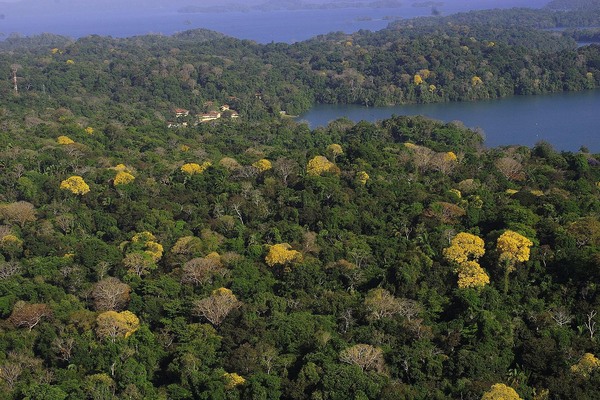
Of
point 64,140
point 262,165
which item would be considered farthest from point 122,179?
point 64,140

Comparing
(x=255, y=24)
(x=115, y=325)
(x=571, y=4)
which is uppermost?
(x=571, y=4)

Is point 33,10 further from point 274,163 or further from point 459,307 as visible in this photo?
point 459,307

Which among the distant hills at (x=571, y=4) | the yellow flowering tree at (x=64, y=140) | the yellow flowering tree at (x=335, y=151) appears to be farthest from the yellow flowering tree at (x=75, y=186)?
the distant hills at (x=571, y=4)

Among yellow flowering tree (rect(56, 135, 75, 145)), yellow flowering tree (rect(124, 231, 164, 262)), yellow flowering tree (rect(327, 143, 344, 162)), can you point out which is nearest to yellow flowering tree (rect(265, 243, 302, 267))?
yellow flowering tree (rect(124, 231, 164, 262))

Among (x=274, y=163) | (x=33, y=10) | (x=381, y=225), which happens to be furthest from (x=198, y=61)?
(x=33, y=10)

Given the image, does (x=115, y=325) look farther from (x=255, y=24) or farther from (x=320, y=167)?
(x=255, y=24)

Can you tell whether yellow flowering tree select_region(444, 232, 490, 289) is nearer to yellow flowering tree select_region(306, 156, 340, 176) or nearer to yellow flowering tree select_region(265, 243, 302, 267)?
yellow flowering tree select_region(265, 243, 302, 267)
